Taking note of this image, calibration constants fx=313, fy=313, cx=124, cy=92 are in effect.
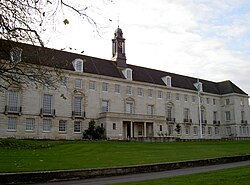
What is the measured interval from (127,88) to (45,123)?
16.4 m

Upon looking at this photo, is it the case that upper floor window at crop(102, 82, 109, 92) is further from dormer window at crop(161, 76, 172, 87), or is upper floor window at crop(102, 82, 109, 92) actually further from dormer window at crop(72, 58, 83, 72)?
dormer window at crop(161, 76, 172, 87)

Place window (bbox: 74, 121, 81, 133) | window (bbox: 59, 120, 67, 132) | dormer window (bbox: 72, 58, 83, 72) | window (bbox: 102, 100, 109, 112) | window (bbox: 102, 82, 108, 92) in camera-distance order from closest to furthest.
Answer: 1. window (bbox: 59, 120, 67, 132)
2. window (bbox: 74, 121, 81, 133)
3. dormer window (bbox: 72, 58, 83, 72)
4. window (bbox: 102, 100, 109, 112)
5. window (bbox: 102, 82, 108, 92)

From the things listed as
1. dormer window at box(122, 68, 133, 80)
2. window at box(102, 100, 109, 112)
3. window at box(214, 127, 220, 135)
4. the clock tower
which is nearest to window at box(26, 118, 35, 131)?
window at box(102, 100, 109, 112)

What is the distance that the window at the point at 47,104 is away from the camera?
4412cm

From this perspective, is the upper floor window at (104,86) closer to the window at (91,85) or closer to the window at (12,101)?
the window at (91,85)

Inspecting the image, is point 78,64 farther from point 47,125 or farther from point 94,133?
point 94,133

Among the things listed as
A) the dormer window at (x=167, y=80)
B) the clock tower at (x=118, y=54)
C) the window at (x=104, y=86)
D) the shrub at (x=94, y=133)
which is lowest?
the shrub at (x=94, y=133)

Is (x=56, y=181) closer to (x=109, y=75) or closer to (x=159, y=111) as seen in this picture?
(x=109, y=75)

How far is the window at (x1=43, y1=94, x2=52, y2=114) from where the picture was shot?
44.1 m

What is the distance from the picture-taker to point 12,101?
136 ft

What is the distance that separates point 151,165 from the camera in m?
15.4

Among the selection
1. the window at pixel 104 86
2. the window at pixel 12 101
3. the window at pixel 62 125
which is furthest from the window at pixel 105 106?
the window at pixel 12 101

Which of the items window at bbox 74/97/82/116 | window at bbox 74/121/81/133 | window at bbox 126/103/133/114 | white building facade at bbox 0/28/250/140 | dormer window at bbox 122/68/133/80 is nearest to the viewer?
white building facade at bbox 0/28/250/140

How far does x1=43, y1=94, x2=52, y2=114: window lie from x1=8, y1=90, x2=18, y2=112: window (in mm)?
3989
